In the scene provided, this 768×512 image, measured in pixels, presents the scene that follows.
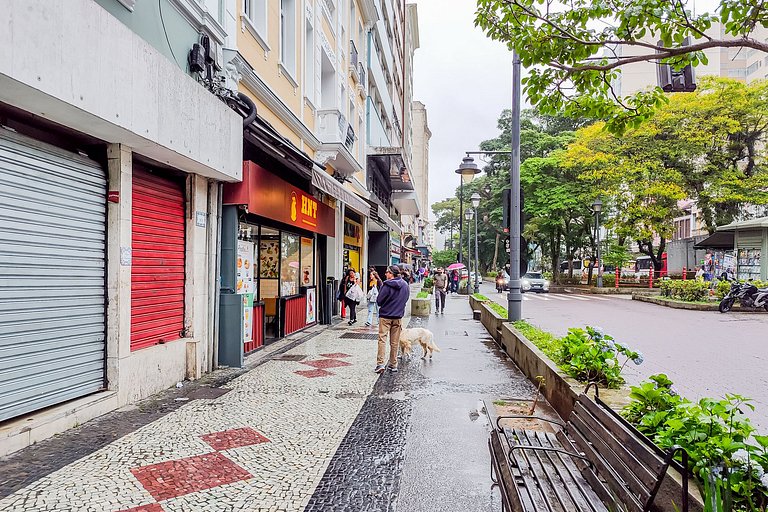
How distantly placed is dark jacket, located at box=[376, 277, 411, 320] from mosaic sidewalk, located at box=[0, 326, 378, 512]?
1.40 m

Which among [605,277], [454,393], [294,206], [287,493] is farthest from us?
[605,277]

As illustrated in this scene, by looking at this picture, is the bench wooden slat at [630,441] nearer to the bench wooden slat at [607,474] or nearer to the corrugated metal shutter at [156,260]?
the bench wooden slat at [607,474]

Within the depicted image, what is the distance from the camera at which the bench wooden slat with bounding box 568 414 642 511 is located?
2.58 m

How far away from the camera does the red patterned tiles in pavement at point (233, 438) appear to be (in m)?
4.76

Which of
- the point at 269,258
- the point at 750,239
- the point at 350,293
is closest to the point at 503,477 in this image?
the point at 269,258

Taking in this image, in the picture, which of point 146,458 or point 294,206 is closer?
point 146,458

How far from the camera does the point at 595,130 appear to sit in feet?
98.8

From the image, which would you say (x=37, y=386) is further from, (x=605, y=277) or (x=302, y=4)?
(x=605, y=277)

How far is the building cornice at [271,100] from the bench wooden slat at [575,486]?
7592mm

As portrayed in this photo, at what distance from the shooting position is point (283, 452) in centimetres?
461

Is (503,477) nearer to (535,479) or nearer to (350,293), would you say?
(535,479)

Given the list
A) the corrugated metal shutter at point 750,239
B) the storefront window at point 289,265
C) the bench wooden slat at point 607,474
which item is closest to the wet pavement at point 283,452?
the bench wooden slat at point 607,474

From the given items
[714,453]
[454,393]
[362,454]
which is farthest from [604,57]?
[454,393]

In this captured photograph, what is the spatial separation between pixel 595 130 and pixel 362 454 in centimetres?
3034
